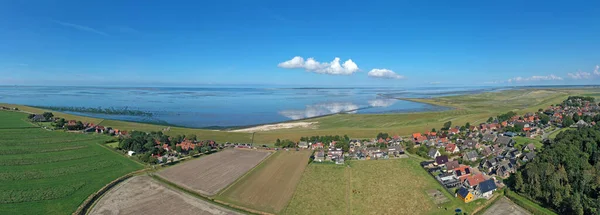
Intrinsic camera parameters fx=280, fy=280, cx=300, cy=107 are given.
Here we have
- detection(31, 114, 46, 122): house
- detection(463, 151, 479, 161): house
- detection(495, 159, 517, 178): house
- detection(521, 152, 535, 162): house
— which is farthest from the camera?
detection(31, 114, 46, 122): house

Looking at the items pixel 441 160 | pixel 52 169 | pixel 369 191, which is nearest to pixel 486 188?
pixel 441 160

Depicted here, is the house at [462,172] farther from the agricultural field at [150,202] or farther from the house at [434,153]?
the agricultural field at [150,202]

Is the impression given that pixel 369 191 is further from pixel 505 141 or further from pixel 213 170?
pixel 505 141

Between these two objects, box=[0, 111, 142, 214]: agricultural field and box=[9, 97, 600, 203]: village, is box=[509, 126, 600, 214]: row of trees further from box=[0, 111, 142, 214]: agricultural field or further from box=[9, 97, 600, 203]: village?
box=[0, 111, 142, 214]: agricultural field

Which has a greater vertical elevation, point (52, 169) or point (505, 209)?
point (52, 169)

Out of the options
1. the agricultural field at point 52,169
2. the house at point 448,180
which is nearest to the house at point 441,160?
the house at point 448,180

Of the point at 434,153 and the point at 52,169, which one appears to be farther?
the point at 434,153

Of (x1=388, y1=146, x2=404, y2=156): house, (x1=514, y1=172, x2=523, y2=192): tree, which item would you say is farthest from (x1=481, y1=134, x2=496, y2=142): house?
(x1=514, y1=172, x2=523, y2=192): tree
